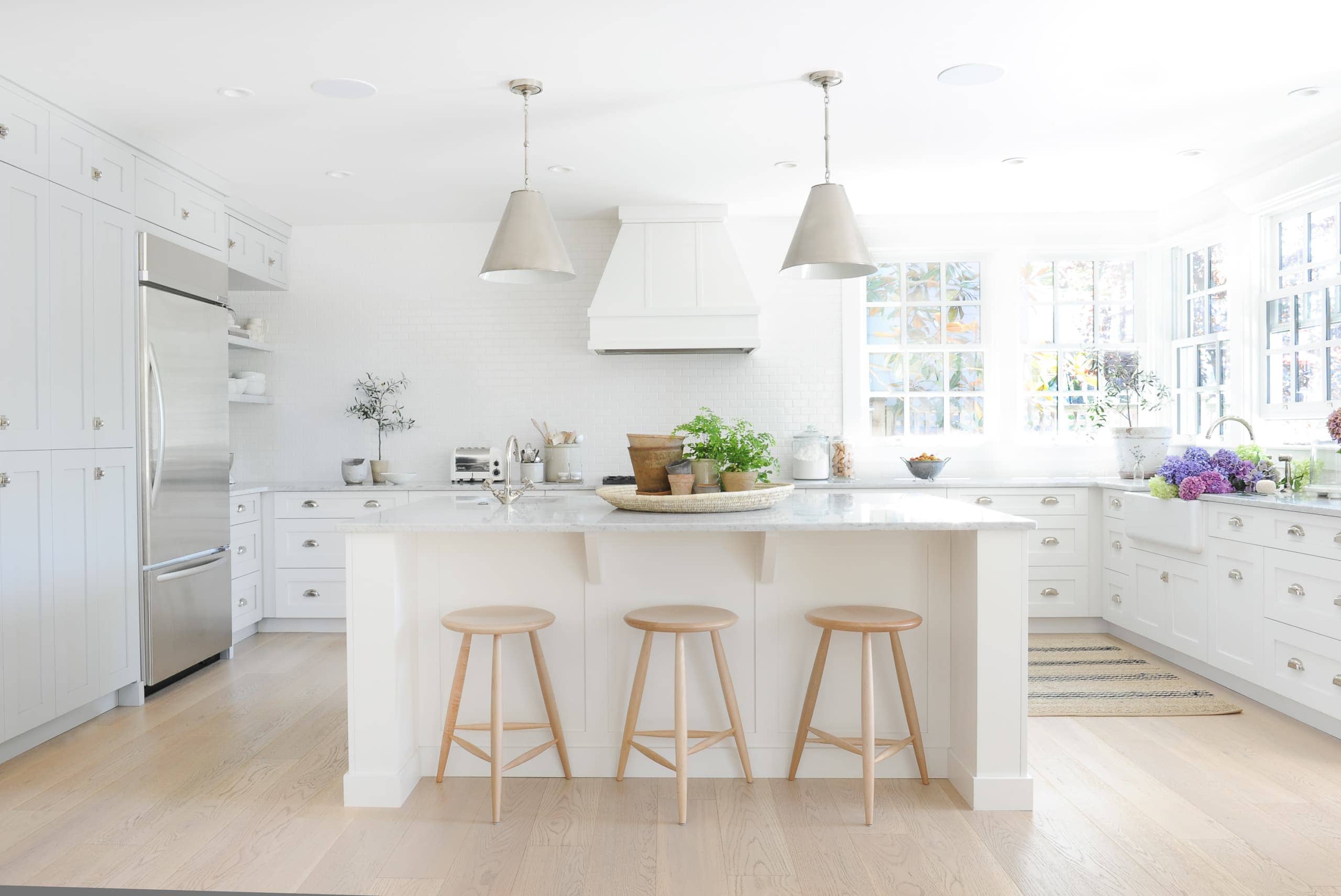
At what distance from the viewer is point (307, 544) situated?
5.50 meters

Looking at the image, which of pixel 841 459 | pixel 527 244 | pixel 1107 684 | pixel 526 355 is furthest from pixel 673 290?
pixel 1107 684

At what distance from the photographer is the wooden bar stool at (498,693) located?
287 centimetres

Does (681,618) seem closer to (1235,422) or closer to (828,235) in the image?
(828,235)

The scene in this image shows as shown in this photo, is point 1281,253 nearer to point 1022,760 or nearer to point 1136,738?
point 1136,738

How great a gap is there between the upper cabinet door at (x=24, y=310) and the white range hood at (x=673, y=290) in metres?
2.71

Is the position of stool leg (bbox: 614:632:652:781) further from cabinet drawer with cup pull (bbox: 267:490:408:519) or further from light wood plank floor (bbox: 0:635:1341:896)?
cabinet drawer with cup pull (bbox: 267:490:408:519)

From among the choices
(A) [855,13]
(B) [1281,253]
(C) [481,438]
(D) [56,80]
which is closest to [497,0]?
(A) [855,13]

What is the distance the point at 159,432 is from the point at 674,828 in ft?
9.93

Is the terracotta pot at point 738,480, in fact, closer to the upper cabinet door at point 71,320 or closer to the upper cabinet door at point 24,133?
the upper cabinet door at point 71,320

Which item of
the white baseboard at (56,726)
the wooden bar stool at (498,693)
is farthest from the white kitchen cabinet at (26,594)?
the wooden bar stool at (498,693)

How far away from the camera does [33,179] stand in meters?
3.53

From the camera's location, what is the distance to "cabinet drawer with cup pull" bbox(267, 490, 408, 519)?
547 centimetres

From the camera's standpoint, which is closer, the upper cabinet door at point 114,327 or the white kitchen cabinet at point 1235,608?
the upper cabinet door at point 114,327

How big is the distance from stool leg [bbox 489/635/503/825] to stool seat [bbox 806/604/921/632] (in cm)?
99
